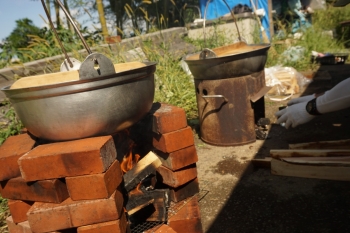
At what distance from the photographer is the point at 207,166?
2.91m

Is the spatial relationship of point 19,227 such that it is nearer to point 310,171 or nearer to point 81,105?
point 81,105

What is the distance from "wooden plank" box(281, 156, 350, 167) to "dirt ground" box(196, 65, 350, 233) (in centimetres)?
14

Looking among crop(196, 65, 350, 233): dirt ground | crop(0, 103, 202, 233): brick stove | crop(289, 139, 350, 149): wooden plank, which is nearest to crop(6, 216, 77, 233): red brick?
crop(0, 103, 202, 233): brick stove

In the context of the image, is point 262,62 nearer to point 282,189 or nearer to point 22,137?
point 282,189

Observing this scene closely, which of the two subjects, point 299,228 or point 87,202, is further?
point 299,228

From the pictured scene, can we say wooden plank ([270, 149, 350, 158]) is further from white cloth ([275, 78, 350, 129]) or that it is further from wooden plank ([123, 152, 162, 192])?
wooden plank ([123, 152, 162, 192])

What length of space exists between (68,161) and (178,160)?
77 centimetres

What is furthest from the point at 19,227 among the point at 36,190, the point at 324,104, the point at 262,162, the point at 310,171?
the point at 324,104

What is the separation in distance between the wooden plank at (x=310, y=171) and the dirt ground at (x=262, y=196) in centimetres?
4

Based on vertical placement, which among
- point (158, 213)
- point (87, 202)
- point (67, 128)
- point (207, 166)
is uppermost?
point (67, 128)

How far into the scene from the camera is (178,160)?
6.44ft

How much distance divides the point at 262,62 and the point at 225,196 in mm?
1517

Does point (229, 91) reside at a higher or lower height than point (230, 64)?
lower

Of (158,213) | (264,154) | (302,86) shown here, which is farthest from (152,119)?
(302,86)
